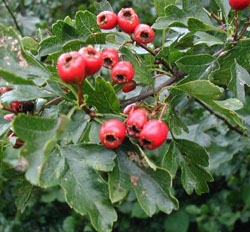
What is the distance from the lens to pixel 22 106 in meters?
1.12

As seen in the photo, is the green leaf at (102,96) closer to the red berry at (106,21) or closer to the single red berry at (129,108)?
the single red berry at (129,108)

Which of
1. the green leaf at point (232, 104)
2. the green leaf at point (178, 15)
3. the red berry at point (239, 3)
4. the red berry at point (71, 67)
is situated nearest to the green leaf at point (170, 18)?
the green leaf at point (178, 15)

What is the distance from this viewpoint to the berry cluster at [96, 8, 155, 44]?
1.13m

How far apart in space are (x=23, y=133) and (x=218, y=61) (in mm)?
571

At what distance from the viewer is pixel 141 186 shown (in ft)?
3.34

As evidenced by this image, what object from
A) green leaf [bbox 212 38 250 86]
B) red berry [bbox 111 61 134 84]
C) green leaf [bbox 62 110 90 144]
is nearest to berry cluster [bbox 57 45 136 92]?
red berry [bbox 111 61 134 84]

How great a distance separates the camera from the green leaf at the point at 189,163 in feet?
3.90

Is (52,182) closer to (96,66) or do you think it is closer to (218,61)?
(96,66)

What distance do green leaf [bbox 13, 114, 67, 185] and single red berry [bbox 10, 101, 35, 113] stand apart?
0.22 metres

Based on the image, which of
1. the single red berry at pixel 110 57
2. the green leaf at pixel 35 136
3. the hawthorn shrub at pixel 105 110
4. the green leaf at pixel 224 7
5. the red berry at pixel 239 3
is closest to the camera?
the green leaf at pixel 35 136

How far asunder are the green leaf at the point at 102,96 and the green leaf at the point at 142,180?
84 millimetres

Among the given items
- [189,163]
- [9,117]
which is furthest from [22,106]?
[189,163]

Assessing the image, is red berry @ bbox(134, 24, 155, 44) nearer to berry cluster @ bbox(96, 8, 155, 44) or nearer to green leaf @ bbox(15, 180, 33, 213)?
berry cluster @ bbox(96, 8, 155, 44)

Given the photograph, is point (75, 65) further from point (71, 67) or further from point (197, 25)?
point (197, 25)
